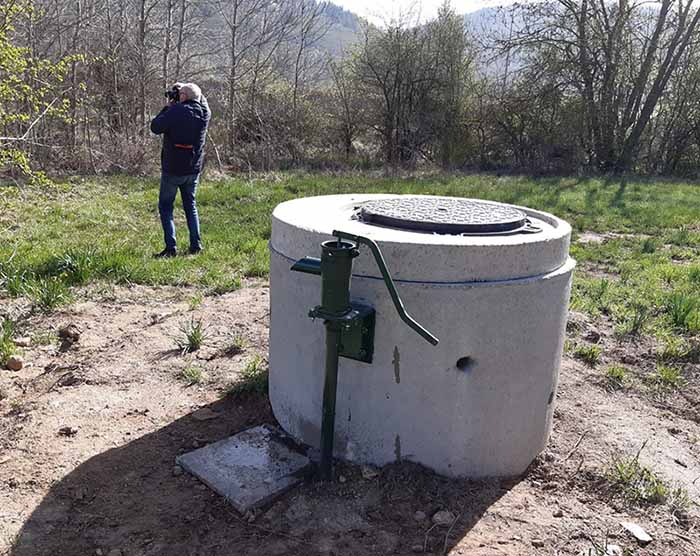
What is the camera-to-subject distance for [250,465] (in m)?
3.01

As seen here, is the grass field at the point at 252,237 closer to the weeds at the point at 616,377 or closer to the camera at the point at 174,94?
the weeds at the point at 616,377

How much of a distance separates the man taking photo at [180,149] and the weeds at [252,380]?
9.95 feet

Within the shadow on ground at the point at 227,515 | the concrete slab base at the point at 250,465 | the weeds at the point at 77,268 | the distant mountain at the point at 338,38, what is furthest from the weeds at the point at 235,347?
the distant mountain at the point at 338,38

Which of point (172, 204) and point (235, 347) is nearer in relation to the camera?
point (235, 347)

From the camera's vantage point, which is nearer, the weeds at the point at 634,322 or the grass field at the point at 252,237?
the weeds at the point at 634,322

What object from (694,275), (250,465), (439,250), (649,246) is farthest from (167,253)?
(649,246)

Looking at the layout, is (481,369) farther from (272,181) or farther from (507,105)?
(507,105)

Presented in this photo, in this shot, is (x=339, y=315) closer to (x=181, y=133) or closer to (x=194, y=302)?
(x=194, y=302)

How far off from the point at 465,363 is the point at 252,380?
1570 mm

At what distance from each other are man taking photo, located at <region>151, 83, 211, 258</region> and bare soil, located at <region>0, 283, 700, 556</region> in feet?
8.44

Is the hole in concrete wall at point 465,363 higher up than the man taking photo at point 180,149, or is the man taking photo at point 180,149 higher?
the man taking photo at point 180,149

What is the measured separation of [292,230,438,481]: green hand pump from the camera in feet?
8.38

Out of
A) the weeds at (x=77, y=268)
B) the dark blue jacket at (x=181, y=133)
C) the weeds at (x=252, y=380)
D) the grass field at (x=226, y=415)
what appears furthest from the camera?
the dark blue jacket at (x=181, y=133)

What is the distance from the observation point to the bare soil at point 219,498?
2590mm
